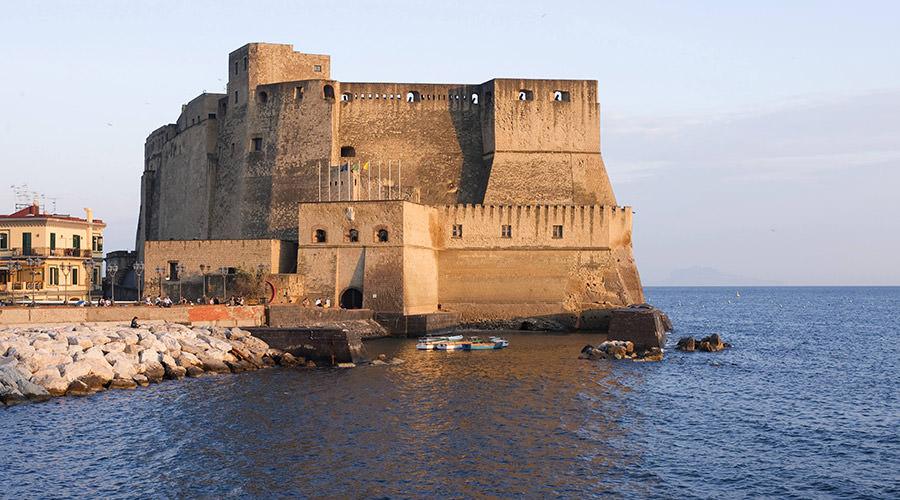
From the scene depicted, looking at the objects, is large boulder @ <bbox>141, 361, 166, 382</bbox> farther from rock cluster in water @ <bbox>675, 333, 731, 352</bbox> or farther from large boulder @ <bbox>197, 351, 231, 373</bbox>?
rock cluster in water @ <bbox>675, 333, 731, 352</bbox>

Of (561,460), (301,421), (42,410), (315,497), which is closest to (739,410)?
(561,460)

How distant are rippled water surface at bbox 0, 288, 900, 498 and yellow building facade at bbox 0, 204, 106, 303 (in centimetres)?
2025

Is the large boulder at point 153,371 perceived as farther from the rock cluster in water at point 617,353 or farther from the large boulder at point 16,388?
the rock cluster in water at point 617,353

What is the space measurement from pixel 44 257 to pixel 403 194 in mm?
18695

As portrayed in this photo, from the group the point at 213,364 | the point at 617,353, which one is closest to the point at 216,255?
the point at 213,364

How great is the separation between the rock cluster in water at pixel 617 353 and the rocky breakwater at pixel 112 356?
440 inches

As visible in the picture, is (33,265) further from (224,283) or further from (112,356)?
(112,356)

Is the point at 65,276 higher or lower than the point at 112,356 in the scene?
higher

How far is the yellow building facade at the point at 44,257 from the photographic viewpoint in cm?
4466

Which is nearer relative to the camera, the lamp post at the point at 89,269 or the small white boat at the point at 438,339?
the small white boat at the point at 438,339

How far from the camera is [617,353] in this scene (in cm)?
3541

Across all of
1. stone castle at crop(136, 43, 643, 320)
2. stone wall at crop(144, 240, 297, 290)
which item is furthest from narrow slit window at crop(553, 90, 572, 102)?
stone wall at crop(144, 240, 297, 290)

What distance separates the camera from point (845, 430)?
22.6m

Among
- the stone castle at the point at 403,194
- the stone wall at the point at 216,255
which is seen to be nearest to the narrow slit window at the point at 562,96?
the stone castle at the point at 403,194
